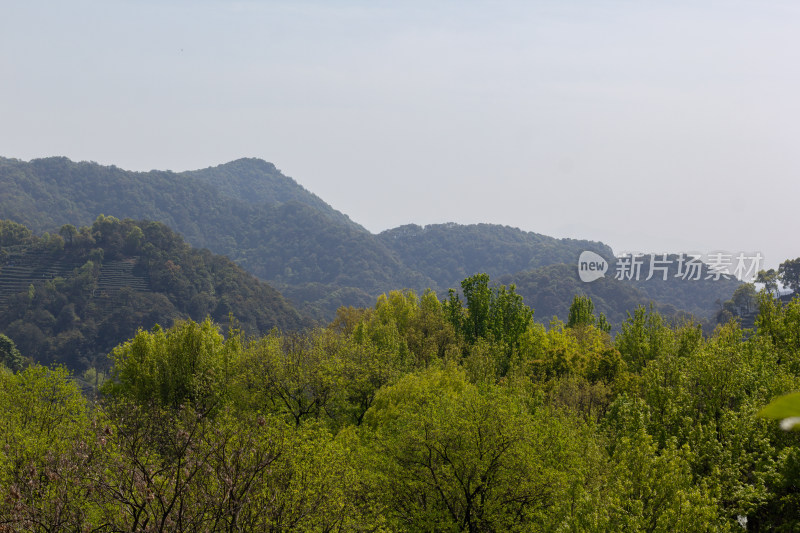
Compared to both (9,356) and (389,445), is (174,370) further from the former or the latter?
(9,356)

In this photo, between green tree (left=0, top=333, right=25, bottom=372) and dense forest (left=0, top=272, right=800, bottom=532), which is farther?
green tree (left=0, top=333, right=25, bottom=372)

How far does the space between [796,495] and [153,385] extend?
43.1 meters

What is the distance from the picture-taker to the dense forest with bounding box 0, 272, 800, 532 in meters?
18.4

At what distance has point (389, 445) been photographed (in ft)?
112

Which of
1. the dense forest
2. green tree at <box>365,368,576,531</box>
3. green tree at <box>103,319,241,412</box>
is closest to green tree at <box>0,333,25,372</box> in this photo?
the dense forest

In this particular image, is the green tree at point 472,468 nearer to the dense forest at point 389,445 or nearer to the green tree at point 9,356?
the dense forest at point 389,445

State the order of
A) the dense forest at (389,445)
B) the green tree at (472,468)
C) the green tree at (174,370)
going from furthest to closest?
the green tree at (174,370) → the green tree at (472,468) → the dense forest at (389,445)

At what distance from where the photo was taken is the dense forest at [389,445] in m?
18.4

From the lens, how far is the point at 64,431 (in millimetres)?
38125

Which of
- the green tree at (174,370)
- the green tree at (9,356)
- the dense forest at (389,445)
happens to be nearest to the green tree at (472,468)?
the dense forest at (389,445)

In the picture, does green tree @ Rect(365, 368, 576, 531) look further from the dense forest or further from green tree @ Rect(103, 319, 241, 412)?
green tree @ Rect(103, 319, 241, 412)

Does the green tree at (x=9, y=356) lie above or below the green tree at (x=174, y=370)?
below

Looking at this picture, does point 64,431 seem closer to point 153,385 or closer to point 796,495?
point 153,385

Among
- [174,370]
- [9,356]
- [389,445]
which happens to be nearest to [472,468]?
[389,445]
